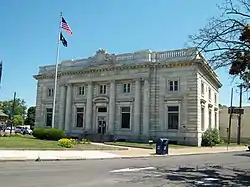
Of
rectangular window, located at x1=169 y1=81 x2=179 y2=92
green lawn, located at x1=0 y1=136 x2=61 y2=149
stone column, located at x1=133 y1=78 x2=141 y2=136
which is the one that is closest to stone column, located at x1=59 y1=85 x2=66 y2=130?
stone column, located at x1=133 y1=78 x2=141 y2=136

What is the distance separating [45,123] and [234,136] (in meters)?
37.3

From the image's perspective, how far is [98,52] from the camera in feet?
174

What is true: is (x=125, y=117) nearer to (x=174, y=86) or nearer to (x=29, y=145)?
(x=174, y=86)

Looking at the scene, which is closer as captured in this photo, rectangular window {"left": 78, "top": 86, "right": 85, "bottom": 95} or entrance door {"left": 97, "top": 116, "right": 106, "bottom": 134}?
entrance door {"left": 97, "top": 116, "right": 106, "bottom": 134}

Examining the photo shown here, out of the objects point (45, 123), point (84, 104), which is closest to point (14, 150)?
point (84, 104)

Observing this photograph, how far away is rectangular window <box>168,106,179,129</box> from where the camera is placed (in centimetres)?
4534

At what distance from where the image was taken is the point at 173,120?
4572 centimetres

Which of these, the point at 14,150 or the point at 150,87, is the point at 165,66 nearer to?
the point at 150,87

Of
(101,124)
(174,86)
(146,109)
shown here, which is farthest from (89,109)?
(174,86)

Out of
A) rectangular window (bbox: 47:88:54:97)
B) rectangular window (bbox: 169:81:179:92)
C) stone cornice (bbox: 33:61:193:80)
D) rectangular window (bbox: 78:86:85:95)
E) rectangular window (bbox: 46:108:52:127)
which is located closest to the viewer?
stone cornice (bbox: 33:61:193:80)

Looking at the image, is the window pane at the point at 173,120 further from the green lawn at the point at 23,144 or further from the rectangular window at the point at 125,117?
the green lawn at the point at 23,144

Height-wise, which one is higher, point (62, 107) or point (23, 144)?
point (62, 107)

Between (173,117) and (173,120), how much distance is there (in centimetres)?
40

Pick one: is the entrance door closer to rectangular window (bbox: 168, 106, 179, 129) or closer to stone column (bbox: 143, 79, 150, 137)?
stone column (bbox: 143, 79, 150, 137)
